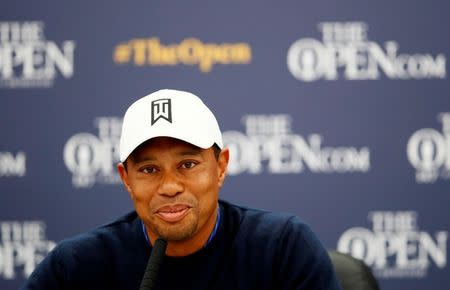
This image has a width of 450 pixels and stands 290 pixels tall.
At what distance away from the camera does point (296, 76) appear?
303 cm

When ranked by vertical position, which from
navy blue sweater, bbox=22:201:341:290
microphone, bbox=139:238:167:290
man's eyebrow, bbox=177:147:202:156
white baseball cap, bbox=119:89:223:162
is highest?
white baseball cap, bbox=119:89:223:162

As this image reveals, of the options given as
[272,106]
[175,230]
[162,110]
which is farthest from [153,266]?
[272,106]

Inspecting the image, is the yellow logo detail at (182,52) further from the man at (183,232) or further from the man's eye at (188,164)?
the man's eye at (188,164)

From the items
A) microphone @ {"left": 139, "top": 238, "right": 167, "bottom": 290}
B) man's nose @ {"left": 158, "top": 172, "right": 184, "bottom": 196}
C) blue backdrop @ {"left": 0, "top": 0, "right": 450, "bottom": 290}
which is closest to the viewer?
microphone @ {"left": 139, "top": 238, "right": 167, "bottom": 290}

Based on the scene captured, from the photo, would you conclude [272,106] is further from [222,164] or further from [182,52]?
[222,164]

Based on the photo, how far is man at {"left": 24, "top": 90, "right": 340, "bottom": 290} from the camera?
1.38 m

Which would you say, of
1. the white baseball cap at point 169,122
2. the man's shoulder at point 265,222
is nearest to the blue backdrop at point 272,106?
the man's shoulder at point 265,222

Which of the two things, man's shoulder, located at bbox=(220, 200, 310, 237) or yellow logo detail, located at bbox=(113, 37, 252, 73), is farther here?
yellow logo detail, located at bbox=(113, 37, 252, 73)

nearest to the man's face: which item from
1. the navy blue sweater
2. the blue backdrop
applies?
the navy blue sweater

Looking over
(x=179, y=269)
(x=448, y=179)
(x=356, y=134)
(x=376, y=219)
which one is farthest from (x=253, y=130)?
(x=179, y=269)

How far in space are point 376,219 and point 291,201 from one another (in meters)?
0.34

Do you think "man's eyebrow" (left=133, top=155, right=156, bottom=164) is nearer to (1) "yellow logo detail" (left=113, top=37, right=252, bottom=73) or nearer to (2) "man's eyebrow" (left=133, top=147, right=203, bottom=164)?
(2) "man's eyebrow" (left=133, top=147, right=203, bottom=164)

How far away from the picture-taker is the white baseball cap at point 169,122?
1367mm

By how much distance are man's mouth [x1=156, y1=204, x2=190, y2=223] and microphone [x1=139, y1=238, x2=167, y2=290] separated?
0.33ft
